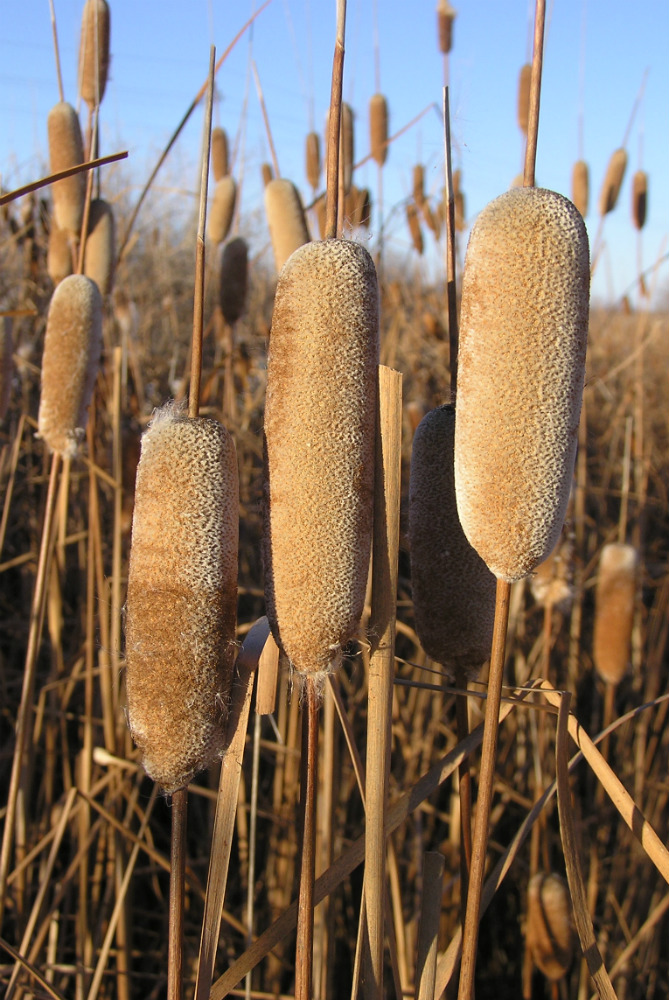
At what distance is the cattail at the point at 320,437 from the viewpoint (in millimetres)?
486

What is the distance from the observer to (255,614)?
201cm

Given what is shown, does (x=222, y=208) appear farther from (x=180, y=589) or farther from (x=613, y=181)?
(x=180, y=589)

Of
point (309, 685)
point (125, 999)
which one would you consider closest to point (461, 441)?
point (309, 685)

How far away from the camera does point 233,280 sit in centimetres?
150

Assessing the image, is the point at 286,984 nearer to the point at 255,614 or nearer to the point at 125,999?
the point at 125,999

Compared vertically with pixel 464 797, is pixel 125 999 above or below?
below

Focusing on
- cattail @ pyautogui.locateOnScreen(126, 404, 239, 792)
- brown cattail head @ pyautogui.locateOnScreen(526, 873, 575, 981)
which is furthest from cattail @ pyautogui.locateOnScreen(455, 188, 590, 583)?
brown cattail head @ pyautogui.locateOnScreen(526, 873, 575, 981)

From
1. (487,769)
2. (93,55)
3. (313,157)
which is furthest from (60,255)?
(487,769)

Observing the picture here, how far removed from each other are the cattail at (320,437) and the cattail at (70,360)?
1.77 feet

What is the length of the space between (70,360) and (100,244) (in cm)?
30

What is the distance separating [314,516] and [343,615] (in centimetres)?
7

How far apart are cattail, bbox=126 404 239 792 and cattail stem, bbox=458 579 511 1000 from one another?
0.60ft

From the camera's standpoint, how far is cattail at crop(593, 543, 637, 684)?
1424 millimetres

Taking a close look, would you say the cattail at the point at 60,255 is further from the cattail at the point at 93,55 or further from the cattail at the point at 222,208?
the cattail at the point at 222,208
